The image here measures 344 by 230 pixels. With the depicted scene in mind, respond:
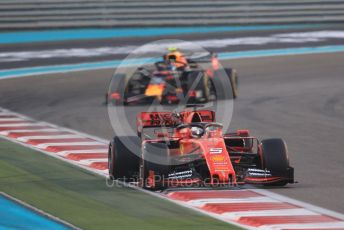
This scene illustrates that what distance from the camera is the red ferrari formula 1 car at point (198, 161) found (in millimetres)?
12688

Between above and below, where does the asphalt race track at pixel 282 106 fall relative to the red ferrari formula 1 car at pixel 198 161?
below

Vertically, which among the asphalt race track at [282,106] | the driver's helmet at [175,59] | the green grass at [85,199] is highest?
the driver's helmet at [175,59]

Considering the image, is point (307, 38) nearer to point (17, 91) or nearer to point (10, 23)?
point (10, 23)

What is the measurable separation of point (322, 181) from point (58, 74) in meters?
16.7

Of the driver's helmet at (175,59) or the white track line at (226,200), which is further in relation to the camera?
the driver's helmet at (175,59)

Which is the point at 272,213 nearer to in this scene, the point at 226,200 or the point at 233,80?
the point at 226,200

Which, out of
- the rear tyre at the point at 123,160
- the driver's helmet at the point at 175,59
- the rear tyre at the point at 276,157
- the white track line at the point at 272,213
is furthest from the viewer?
→ the driver's helmet at the point at 175,59

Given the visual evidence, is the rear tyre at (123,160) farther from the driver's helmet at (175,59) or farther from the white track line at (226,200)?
the driver's helmet at (175,59)

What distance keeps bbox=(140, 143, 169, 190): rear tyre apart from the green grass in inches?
8.4

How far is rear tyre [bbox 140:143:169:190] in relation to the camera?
41.5 ft

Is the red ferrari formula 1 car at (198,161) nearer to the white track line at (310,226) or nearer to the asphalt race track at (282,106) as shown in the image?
the asphalt race track at (282,106)

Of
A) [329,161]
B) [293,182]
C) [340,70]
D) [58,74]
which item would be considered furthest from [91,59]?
[293,182]

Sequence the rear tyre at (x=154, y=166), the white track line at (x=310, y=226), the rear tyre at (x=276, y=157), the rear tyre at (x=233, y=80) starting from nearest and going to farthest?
the white track line at (x=310, y=226) → the rear tyre at (x=154, y=166) → the rear tyre at (x=276, y=157) → the rear tyre at (x=233, y=80)

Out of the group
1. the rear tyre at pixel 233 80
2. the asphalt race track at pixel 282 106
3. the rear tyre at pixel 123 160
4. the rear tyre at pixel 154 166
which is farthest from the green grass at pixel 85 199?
the rear tyre at pixel 233 80
